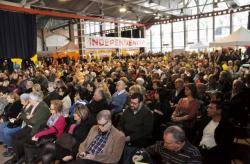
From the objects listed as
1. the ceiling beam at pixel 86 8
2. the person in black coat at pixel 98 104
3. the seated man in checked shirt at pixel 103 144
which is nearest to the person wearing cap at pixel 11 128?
the person in black coat at pixel 98 104

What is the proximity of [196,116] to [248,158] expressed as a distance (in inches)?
36.8

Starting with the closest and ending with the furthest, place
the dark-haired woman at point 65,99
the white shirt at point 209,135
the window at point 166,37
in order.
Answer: the white shirt at point 209,135 < the dark-haired woman at point 65,99 < the window at point 166,37

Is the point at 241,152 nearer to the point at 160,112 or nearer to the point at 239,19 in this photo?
the point at 160,112

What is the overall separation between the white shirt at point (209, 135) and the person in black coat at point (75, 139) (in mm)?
1484

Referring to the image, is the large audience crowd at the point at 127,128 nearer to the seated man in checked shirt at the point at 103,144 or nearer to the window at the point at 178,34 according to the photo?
the seated man in checked shirt at the point at 103,144

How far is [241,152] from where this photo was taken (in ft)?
12.4

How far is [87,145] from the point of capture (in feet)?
9.77

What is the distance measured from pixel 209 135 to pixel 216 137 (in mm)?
199

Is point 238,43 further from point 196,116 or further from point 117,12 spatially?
point 117,12

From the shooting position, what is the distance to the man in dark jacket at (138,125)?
3248 mm

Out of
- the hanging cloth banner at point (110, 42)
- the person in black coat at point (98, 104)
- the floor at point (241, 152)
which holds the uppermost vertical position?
the hanging cloth banner at point (110, 42)

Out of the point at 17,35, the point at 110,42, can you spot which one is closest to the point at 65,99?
the point at 17,35

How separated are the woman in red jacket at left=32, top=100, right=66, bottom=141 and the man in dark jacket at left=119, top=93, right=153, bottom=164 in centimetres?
95

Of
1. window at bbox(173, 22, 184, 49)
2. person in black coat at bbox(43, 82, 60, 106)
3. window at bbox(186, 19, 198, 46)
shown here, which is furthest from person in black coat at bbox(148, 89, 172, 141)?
window at bbox(173, 22, 184, 49)
